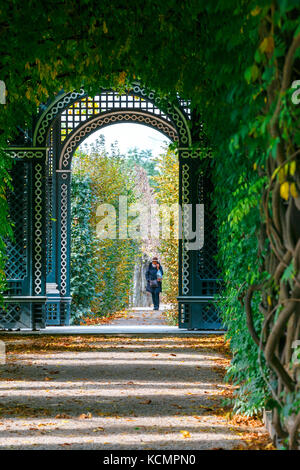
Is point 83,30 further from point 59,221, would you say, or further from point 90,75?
point 59,221

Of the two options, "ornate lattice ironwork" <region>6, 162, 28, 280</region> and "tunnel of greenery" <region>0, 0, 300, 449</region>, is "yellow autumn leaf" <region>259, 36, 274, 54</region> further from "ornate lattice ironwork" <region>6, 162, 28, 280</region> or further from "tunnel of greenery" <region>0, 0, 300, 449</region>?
"ornate lattice ironwork" <region>6, 162, 28, 280</region>

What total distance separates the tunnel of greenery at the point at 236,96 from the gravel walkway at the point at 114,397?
53 cm

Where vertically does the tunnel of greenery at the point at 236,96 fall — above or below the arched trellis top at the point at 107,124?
below

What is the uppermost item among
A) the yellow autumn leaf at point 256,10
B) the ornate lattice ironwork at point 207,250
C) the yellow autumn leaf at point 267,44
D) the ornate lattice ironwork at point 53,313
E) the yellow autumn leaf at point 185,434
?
the yellow autumn leaf at point 256,10

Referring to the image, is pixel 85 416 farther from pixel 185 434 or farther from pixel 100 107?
Result: pixel 100 107

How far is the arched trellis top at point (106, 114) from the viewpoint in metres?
12.9

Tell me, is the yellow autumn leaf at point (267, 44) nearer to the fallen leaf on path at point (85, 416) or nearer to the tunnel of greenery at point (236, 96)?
the tunnel of greenery at point (236, 96)

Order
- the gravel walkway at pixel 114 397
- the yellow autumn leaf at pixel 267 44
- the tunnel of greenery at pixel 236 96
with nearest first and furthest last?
the yellow autumn leaf at pixel 267 44
the tunnel of greenery at pixel 236 96
the gravel walkway at pixel 114 397

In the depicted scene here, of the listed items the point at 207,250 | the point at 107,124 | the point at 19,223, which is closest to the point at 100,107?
the point at 107,124

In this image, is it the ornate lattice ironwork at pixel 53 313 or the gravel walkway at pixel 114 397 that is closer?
the gravel walkway at pixel 114 397

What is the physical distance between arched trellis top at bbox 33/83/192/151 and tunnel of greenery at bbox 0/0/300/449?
361 cm

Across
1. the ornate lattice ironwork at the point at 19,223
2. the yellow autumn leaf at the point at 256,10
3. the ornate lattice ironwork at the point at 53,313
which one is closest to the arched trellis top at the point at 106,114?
the ornate lattice ironwork at the point at 19,223

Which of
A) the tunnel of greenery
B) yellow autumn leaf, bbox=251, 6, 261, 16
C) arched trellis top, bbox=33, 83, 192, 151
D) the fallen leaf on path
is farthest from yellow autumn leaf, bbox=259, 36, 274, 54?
arched trellis top, bbox=33, 83, 192, 151

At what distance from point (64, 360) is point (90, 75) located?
3.44 meters
